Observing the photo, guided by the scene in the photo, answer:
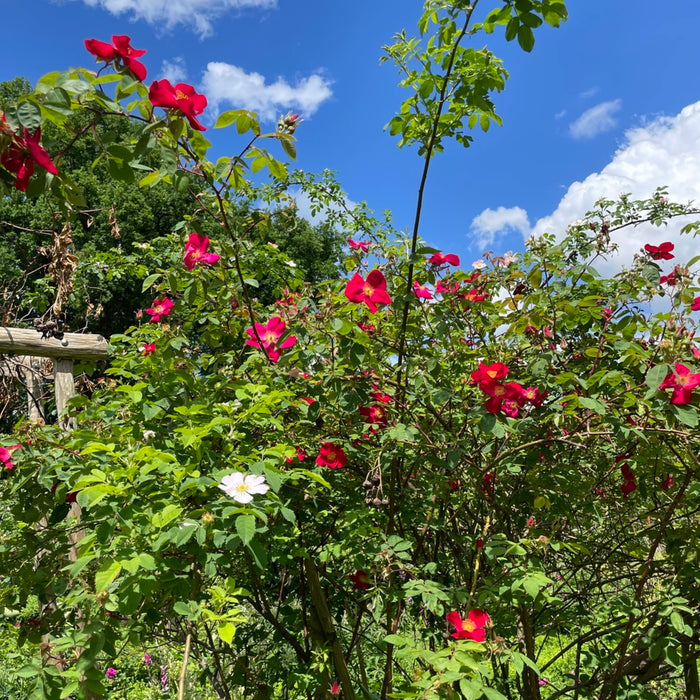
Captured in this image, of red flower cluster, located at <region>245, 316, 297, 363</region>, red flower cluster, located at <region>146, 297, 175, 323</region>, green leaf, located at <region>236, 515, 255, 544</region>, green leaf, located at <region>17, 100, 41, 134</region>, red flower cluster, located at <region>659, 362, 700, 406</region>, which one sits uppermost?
red flower cluster, located at <region>146, 297, 175, 323</region>

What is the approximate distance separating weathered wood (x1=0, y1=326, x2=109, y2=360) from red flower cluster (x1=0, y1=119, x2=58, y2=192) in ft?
6.32

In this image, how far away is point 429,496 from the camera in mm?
1742

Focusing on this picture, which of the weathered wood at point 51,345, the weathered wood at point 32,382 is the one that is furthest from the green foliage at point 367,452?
the weathered wood at point 32,382

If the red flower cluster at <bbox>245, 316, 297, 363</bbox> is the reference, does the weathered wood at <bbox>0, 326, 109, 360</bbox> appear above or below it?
above

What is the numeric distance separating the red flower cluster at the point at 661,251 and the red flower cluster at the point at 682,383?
67 cm

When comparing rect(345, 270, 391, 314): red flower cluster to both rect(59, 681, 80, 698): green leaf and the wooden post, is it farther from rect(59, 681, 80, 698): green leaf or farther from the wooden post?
the wooden post

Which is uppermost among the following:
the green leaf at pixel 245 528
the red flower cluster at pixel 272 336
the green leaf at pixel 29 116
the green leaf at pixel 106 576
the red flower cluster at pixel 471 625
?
the red flower cluster at pixel 272 336

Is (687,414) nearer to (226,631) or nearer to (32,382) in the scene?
(226,631)

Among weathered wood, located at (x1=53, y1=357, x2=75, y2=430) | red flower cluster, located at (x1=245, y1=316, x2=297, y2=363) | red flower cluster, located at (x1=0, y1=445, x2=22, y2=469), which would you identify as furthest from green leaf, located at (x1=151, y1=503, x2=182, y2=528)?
weathered wood, located at (x1=53, y1=357, x2=75, y2=430)

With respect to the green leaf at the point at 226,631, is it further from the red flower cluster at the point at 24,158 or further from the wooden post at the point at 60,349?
the wooden post at the point at 60,349

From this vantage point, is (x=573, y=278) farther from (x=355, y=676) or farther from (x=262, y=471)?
(x=355, y=676)

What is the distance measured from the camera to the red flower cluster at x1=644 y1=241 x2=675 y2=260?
1.67 metres

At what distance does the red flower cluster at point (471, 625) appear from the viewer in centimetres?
121

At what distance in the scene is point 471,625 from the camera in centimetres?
124
